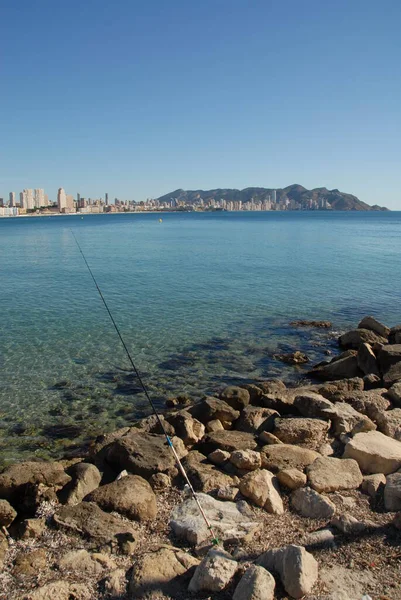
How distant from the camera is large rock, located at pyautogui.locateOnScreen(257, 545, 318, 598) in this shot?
13.9 feet

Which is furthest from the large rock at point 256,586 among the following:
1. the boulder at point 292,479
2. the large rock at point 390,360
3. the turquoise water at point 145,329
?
the large rock at point 390,360

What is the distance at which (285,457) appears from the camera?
6.98 m

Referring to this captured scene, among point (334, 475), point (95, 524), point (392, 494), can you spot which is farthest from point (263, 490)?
point (95, 524)

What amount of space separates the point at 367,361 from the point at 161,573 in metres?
9.36

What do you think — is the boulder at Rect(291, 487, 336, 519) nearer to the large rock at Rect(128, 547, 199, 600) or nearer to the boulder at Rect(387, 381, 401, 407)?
the large rock at Rect(128, 547, 199, 600)

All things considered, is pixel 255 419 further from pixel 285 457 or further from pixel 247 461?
pixel 247 461

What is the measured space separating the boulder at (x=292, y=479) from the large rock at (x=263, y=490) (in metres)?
0.10

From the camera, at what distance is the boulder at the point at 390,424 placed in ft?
25.8

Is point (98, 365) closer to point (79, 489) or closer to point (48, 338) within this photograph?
point (48, 338)

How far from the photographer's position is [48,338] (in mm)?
15297

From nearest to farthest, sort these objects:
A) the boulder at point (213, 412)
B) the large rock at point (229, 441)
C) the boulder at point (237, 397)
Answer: the large rock at point (229, 441), the boulder at point (213, 412), the boulder at point (237, 397)

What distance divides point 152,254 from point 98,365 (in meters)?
32.0

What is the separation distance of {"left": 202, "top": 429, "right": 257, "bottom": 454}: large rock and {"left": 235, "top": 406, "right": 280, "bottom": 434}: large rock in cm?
61

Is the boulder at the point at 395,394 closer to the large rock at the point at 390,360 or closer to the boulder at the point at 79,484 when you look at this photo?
the large rock at the point at 390,360
